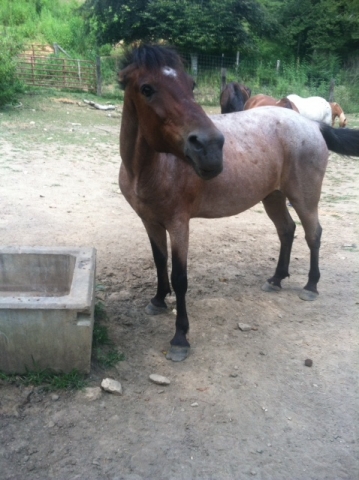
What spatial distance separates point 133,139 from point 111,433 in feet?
5.69

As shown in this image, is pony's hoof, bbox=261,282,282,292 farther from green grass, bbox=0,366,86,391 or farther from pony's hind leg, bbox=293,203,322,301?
green grass, bbox=0,366,86,391

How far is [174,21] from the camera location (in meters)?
19.2

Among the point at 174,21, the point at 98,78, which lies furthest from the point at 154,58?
the point at 174,21

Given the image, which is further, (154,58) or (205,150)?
(154,58)

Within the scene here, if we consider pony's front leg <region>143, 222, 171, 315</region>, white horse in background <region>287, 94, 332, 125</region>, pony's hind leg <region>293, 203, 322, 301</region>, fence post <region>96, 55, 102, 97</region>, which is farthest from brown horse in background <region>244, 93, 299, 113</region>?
fence post <region>96, 55, 102, 97</region>

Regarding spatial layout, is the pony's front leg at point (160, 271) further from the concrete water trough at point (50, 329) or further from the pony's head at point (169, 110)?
the pony's head at point (169, 110)

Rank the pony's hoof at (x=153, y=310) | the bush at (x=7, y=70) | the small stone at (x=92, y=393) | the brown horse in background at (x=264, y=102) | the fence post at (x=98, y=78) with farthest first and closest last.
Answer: the fence post at (x=98, y=78) < the bush at (x=7, y=70) < the brown horse in background at (x=264, y=102) < the pony's hoof at (x=153, y=310) < the small stone at (x=92, y=393)

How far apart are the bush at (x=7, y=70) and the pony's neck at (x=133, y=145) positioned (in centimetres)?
1072

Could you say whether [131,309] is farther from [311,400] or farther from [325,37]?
[325,37]

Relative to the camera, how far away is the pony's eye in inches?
98.3

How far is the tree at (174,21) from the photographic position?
61.5ft

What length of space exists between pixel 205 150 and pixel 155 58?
0.63m

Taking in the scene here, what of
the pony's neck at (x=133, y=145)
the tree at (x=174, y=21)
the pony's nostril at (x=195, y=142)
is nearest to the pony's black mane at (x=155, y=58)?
the pony's neck at (x=133, y=145)

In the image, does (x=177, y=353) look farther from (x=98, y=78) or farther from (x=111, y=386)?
(x=98, y=78)
